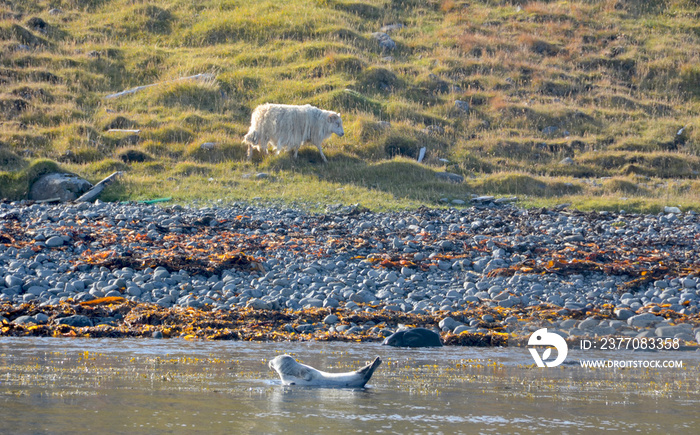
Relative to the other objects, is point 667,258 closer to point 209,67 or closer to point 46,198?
point 46,198

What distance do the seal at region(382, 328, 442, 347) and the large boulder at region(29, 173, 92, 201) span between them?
1012cm

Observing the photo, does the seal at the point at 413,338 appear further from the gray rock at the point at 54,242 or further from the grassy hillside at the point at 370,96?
the grassy hillside at the point at 370,96

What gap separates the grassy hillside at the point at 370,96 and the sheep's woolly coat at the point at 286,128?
48 centimetres

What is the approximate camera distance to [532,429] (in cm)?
409

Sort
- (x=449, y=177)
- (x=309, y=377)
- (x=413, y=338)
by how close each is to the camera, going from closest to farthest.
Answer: (x=309, y=377) < (x=413, y=338) < (x=449, y=177)

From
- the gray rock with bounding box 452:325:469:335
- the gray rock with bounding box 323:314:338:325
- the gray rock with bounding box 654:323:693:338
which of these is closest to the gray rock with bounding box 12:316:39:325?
the gray rock with bounding box 323:314:338:325

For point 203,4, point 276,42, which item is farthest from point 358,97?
point 203,4

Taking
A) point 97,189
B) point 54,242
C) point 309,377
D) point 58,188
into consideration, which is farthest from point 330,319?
point 58,188

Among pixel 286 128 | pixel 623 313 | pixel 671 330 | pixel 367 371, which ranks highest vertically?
pixel 367 371

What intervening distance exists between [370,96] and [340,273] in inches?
518

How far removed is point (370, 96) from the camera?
864 inches

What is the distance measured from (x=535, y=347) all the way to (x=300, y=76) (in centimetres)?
1737

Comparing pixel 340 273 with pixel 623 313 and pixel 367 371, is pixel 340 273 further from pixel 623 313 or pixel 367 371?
pixel 367 371

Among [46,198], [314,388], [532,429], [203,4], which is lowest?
[46,198]
